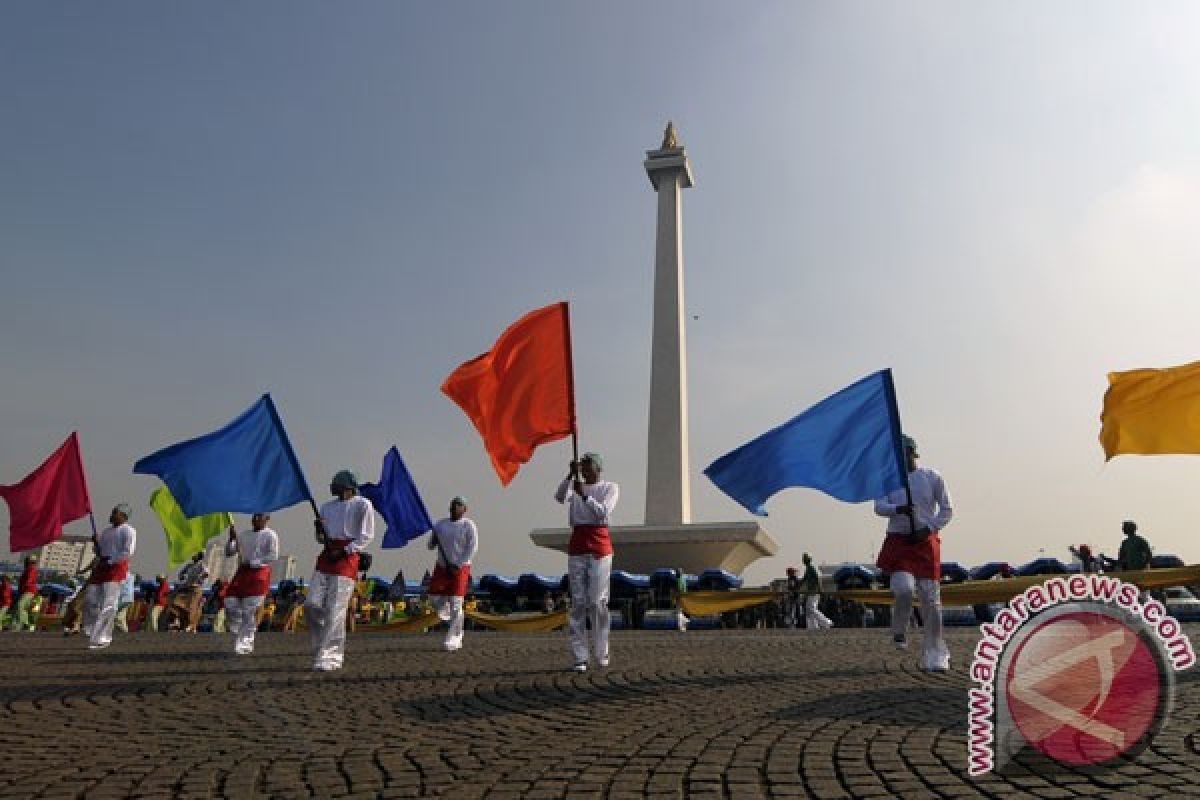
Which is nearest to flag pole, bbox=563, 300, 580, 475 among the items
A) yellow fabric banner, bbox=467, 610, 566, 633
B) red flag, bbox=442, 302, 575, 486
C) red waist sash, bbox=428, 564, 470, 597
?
red flag, bbox=442, 302, 575, 486

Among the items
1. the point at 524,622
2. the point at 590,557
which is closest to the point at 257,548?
the point at 590,557

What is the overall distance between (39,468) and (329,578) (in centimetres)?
705

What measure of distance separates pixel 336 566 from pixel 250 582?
331 centimetres

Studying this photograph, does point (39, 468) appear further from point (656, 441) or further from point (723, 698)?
point (656, 441)

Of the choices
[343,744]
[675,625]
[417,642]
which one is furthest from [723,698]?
[675,625]

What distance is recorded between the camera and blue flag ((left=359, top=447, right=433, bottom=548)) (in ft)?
45.3

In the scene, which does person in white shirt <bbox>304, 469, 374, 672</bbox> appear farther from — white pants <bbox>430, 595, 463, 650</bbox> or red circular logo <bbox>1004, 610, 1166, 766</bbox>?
red circular logo <bbox>1004, 610, 1166, 766</bbox>

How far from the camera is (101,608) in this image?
505 inches

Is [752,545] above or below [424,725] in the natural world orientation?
above

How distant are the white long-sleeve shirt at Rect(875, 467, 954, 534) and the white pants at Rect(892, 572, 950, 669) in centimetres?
51

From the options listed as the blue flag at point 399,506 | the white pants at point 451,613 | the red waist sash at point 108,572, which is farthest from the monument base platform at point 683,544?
the red waist sash at point 108,572

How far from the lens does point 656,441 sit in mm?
35000

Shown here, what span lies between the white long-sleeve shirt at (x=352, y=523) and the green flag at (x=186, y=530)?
4914 millimetres

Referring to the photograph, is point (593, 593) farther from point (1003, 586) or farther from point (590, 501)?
point (1003, 586)
